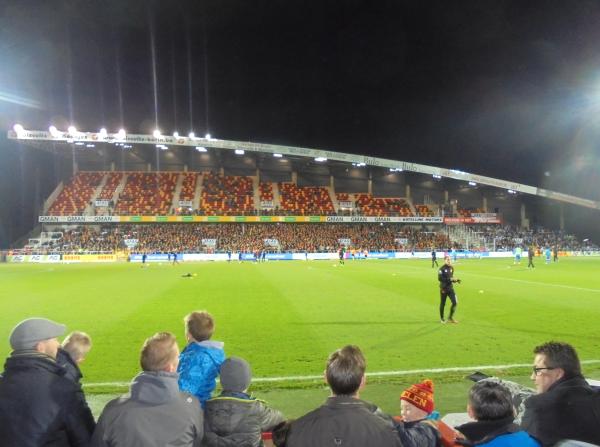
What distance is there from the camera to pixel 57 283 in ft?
70.8

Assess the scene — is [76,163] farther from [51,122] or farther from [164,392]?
[164,392]

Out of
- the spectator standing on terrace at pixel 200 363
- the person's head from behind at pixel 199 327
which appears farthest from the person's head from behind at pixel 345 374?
the person's head from behind at pixel 199 327

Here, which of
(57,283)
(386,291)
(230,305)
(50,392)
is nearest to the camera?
(50,392)

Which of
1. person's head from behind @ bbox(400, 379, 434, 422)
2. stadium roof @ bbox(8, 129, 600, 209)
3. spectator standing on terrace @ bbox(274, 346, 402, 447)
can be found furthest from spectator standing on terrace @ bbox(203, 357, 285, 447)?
stadium roof @ bbox(8, 129, 600, 209)

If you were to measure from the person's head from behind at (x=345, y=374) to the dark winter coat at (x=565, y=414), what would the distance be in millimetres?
1484

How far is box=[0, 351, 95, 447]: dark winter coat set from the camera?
8.90ft

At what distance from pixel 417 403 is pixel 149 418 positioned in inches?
67.6

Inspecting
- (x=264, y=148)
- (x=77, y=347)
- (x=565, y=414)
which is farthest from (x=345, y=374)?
(x=264, y=148)

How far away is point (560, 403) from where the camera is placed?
9.85 ft

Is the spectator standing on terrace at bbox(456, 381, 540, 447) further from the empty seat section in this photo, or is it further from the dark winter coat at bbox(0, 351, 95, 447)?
the empty seat section

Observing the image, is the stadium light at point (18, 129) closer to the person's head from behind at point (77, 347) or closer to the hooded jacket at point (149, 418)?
the person's head from behind at point (77, 347)

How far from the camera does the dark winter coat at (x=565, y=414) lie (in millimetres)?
2863

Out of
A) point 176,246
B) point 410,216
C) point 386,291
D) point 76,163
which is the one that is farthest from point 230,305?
point 76,163

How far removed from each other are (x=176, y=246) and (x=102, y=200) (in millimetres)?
12126
